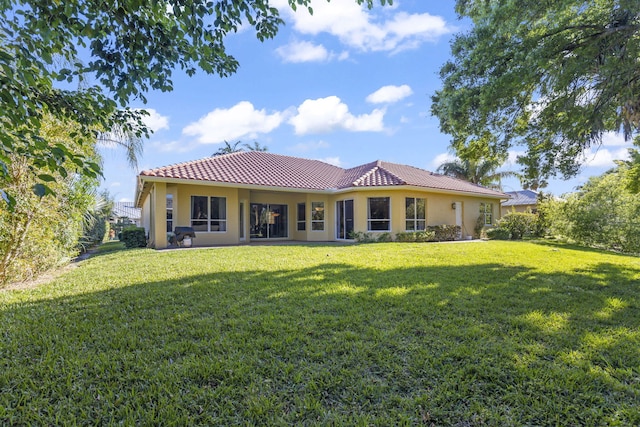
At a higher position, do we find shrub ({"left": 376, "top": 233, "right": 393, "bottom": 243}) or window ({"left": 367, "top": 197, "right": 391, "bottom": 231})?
window ({"left": 367, "top": 197, "right": 391, "bottom": 231})

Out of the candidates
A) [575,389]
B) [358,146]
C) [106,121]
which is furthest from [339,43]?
[358,146]

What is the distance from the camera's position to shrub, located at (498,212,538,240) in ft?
65.1

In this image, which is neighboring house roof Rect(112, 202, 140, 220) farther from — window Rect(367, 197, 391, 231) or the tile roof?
window Rect(367, 197, 391, 231)

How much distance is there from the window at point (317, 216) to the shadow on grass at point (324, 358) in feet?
43.3

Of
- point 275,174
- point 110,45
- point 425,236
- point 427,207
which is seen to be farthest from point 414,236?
point 110,45

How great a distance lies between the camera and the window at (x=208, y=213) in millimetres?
16281

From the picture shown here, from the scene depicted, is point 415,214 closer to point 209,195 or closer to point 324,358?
point 209,195

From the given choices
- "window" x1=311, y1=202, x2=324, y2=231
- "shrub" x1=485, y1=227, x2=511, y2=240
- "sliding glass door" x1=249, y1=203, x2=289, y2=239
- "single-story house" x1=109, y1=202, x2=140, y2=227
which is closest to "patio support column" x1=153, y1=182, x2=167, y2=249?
"sliding glass door" x1=249, y1=203, x2=289, y2=239

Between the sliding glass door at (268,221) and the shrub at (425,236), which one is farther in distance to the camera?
the sliding glass door at (268,221)

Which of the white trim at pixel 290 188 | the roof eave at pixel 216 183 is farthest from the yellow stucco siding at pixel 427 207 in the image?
the roof eave at pixel 216 183

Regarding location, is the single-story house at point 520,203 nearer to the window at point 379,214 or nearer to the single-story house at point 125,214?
the window at point 379,214

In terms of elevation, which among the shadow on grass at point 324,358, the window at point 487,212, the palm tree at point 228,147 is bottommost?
the shadow on grass at point 324,358

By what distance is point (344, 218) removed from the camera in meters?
18.5

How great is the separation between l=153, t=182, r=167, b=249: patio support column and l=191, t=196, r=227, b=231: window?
1610 mm
